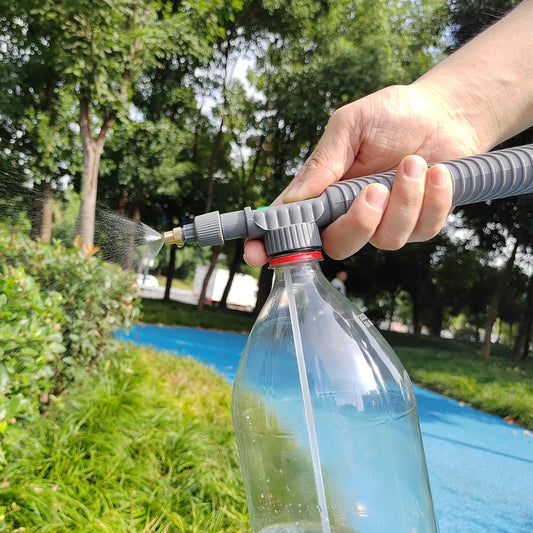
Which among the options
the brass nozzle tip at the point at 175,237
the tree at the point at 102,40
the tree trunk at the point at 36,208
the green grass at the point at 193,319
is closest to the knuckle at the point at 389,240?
the brass nozzle tip at the point at 175,237

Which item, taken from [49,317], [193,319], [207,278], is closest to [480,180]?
[49,317]

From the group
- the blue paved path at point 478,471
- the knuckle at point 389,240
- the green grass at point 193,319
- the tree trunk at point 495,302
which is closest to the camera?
the knuckle at point 389,240

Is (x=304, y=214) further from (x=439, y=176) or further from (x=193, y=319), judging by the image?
(x=193, y=319)

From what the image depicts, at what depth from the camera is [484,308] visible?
2302 centimetres

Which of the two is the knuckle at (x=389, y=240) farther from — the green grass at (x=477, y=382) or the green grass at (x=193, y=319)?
the green grass at (x=193, y=319)

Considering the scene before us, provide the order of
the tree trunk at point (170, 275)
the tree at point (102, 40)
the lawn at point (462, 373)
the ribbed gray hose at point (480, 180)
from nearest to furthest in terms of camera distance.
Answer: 1. the ribbed gray hose at point (480, 180)
2. the lawn at point (462, 373)
3. the tree at point (102, 40)
4. the tree trunk at point (170, 275)

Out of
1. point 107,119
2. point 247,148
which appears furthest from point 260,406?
point 247,148

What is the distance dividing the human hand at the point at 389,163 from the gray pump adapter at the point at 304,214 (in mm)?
57

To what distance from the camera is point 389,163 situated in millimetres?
1809

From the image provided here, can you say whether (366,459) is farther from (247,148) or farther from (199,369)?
(247,148)

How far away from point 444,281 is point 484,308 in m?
2.52

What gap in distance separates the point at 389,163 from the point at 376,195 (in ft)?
Result: 2.39

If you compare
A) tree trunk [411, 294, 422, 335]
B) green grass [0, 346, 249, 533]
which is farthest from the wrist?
tree trunk [411, 294, 422, 335]

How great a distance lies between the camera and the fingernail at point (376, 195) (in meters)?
1.14
